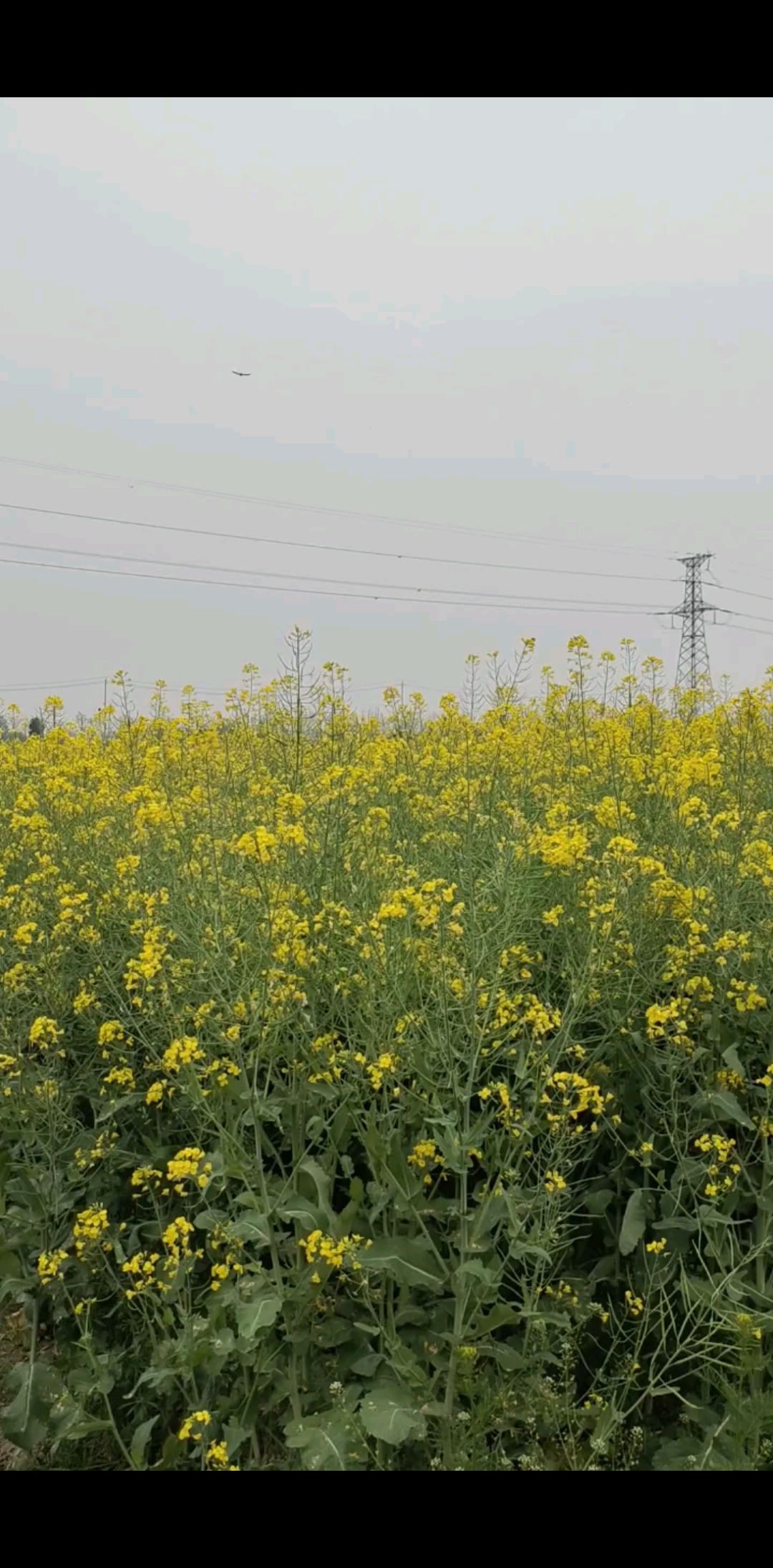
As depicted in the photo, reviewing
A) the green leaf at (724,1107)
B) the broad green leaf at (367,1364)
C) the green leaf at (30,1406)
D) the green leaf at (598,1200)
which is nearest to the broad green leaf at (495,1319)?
the broad green leaf at (367,1364)

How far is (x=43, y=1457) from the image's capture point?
264cm

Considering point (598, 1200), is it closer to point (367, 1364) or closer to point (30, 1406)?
point (367, 1364)

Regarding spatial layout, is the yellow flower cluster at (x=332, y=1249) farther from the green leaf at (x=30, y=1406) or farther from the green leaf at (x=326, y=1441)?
the green leaf at (x=30, y=1406)

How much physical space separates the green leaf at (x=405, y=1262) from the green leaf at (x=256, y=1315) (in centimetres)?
23

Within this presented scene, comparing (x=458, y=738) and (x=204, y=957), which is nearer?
(x=204, y=957)

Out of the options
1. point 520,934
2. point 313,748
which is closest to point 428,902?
point 520,934

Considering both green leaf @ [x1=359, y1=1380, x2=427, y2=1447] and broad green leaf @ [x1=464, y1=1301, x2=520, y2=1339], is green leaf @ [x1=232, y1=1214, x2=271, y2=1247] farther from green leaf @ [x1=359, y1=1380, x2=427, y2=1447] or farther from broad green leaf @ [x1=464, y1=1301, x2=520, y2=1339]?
broad green leaf @ [x1=464, y1=1301, x2=520, y2=1339]

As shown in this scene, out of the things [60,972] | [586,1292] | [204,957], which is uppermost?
[204,957]

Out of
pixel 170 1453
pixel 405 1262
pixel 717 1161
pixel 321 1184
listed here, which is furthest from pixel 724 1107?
pixel 170 1453

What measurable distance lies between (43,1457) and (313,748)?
2761mm

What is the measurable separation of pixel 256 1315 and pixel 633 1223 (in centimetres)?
101

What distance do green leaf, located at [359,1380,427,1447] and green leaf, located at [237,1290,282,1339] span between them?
283 millimetres
